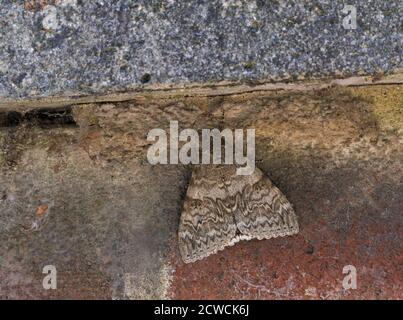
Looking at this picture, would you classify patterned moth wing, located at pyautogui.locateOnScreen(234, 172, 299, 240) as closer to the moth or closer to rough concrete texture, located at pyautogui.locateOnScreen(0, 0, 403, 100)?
the moth

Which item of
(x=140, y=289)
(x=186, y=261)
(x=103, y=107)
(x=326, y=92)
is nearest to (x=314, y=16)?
(x=326, y=92)

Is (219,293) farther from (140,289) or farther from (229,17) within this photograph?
(229,17)

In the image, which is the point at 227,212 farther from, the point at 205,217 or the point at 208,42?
the point at 208,42

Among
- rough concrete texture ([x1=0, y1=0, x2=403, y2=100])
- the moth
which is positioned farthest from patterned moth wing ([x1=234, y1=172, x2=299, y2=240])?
rough concrete texture ([x1=0, y1=0, x2=403, y2=100])

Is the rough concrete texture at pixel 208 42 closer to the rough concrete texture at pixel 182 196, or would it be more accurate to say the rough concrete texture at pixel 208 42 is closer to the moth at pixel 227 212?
the rough concrete texture at pixel 182 196

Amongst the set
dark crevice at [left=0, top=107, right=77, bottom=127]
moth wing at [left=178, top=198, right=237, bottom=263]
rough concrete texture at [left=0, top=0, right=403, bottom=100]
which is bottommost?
moth wing at [left=178, top=198, right=237, bottom=263]

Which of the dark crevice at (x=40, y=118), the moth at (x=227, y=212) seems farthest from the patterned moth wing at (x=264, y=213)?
the dark crevice at (x=40, y=118)
